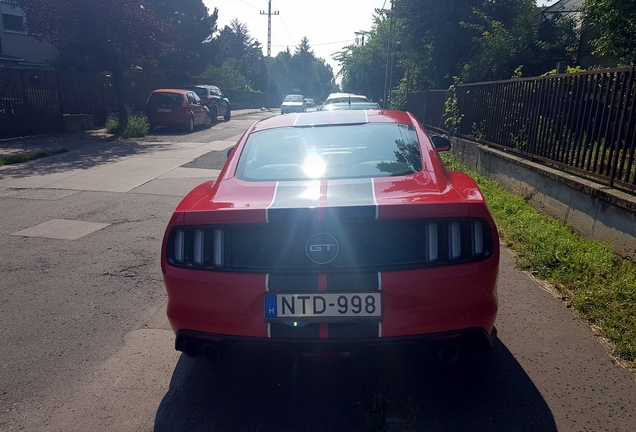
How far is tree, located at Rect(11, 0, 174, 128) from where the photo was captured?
18.2m

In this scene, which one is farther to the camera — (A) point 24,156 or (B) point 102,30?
(B) point 102,30

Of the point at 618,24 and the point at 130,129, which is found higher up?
the point at 618,24

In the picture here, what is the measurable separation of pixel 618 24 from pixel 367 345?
10998 mm

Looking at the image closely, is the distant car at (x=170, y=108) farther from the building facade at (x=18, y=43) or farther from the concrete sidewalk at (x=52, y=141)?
the building facade at (x=18, y=43)

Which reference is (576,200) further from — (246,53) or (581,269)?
(246,53)

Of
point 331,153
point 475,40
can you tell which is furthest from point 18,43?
point 331,153


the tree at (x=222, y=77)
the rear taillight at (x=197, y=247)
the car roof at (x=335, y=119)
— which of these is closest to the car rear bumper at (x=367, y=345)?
the rear taillight at (x=197, y=247)

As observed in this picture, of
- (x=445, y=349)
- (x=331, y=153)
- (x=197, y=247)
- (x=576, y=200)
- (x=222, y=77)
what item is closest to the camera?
(x=445, y=349)

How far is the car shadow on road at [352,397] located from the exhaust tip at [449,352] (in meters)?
0.07

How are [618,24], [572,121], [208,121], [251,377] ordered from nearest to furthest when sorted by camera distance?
[251,377] < [572,121] < [618,24] < [208,121]

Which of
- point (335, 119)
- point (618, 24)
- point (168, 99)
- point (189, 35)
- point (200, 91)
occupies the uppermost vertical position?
point (189, 35)

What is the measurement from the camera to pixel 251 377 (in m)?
3.14

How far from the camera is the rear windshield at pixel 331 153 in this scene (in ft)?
10.9

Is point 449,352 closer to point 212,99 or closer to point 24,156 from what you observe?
point 24,156
